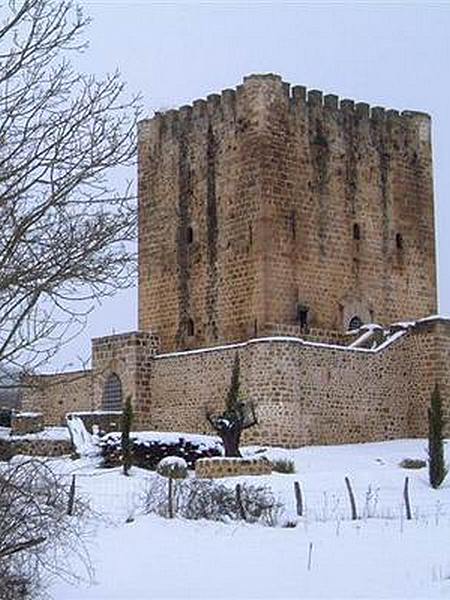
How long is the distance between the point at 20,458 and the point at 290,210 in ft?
72.8

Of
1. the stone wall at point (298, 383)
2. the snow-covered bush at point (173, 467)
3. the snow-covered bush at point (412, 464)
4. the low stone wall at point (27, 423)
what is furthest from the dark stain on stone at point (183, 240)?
the snow-covered bush at point (173, 467)

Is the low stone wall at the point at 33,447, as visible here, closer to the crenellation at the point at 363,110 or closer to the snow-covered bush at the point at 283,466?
the snow-covered bush at the point at 283,466

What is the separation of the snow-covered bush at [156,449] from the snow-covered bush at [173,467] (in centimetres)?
61

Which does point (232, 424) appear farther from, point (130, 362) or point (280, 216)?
point (280, 216)

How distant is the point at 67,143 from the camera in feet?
43.4

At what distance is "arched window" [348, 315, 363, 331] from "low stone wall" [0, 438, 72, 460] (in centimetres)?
939

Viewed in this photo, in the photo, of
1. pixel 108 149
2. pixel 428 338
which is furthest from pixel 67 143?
pixel 428 338

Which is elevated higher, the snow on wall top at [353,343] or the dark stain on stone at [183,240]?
the dark stain on stone at [183,240]

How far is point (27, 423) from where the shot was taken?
34.4 metres

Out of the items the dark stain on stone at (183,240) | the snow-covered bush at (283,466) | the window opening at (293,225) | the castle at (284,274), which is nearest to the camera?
the snow-covered bush at (283,466)

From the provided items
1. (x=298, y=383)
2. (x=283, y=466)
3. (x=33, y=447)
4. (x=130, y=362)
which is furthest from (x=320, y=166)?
(x=33, y=447)

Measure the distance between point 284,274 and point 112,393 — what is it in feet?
17.4

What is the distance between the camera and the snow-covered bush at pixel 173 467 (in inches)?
1021

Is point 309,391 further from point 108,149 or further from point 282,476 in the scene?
point 108,149
